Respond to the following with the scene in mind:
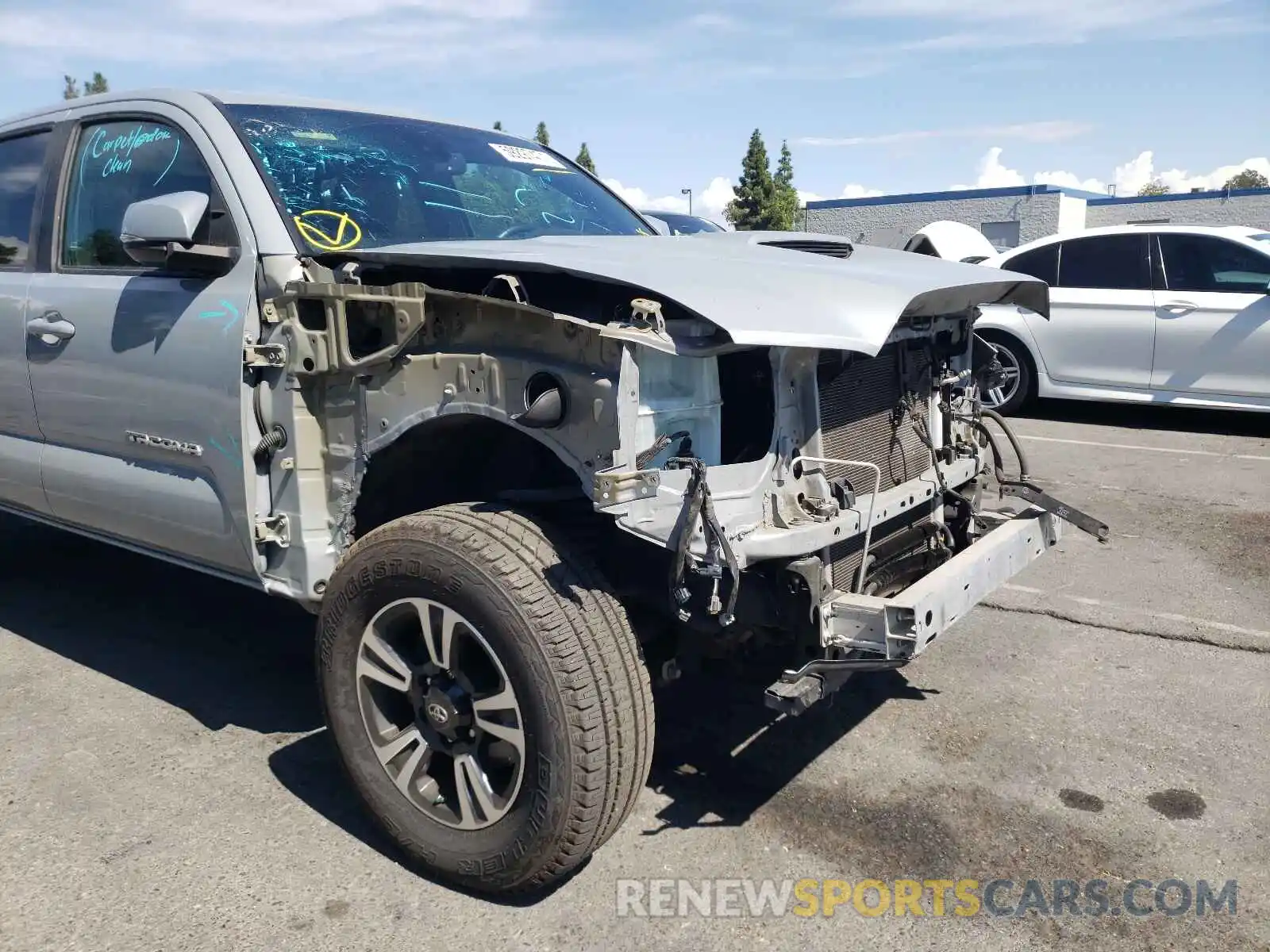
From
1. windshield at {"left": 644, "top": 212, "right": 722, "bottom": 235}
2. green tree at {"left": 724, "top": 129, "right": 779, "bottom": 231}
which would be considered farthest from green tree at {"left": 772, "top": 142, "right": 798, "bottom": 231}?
windshield at {"left": 644, "top": 212, "right": 722, "bottom": 235}

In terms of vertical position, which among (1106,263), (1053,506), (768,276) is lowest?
(1053,506)

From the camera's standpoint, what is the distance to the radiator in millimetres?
2809

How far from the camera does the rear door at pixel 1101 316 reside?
8.72 m

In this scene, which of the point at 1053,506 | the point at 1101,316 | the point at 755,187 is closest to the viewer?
the point at 1053,506

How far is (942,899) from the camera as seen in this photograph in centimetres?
268

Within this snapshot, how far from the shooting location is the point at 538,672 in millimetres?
2418

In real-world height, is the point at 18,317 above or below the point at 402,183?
below

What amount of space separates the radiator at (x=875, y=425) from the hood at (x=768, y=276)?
21cm

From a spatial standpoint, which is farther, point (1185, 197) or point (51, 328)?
point (1185, 197)

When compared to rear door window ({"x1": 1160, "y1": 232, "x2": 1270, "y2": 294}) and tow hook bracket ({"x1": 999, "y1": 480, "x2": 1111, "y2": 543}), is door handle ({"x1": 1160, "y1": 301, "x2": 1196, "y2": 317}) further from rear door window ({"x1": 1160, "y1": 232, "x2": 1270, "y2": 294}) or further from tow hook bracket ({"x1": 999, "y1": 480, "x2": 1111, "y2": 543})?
tow hook bracket ({"x1": 999, "y1": 480, "x2": 1111, "y2": 543})

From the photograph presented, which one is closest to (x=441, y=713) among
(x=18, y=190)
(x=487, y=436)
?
(x=487, y=436)

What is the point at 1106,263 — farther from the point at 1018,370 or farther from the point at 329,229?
the point at 329,229

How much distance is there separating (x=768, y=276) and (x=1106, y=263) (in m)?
7.41

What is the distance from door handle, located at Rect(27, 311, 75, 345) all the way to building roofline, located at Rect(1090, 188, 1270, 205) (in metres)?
36.7
